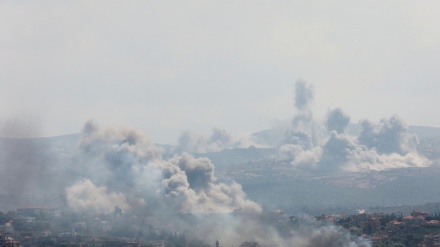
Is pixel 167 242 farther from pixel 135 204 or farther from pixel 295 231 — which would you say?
pixel 135 204

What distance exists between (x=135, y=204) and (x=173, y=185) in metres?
9.24

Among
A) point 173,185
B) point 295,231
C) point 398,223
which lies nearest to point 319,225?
point 295,231

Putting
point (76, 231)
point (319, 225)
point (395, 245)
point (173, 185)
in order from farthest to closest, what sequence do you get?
point (173, 185), point (76, 231), point (319, 225), point (395, 245)

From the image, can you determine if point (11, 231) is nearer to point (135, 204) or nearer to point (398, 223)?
point (135, 204)

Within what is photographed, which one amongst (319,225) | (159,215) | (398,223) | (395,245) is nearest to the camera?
(395,245)

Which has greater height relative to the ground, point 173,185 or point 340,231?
point 173,185

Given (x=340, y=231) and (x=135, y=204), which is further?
(x=135, y=204)

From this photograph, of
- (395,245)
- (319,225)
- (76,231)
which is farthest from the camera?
(76,231)

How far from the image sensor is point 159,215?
184000mm

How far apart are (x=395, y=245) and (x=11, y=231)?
224 feet

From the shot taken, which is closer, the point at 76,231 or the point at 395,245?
the point at 395,245

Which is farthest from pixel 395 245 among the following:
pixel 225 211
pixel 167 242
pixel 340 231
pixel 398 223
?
pixel 225 211

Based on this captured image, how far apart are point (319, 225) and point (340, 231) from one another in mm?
7621

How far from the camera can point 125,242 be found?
15238 centimetres
